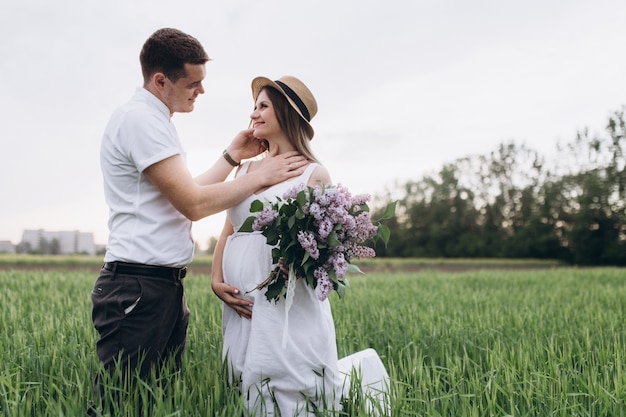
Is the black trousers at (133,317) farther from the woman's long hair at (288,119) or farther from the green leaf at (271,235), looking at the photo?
the woman's long hair at (288,119)

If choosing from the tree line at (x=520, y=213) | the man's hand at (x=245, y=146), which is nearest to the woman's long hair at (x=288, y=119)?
the man's hand at (x=245, y=146)

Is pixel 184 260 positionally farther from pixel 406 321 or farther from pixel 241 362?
pixel 406 321

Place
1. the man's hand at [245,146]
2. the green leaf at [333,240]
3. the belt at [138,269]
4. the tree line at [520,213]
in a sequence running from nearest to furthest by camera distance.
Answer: the green leaf at [333,240]
the belt at [138,269]
the man's hand at [245,146]
the tree line at [520,213]

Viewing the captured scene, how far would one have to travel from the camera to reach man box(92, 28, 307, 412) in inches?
93.0

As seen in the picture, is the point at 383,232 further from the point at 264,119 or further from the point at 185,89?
the point at 185,89

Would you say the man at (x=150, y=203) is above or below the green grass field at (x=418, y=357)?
above

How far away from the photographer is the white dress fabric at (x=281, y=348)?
2.41 metres

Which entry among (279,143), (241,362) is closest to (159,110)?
(279,143)

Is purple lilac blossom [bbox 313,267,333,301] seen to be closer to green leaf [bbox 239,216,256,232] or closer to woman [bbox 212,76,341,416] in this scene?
woman [bbox 212,76,341,416]

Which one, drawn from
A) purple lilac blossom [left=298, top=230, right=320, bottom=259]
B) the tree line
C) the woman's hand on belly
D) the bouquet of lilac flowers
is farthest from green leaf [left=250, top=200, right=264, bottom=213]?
the tree line

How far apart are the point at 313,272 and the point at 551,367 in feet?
6.99

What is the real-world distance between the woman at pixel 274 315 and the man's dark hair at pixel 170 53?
0.48 metres

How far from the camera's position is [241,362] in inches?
105

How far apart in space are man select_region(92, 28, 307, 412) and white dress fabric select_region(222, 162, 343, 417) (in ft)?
1.04
